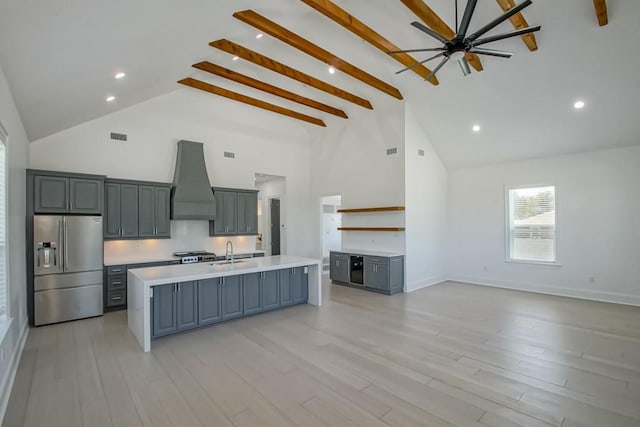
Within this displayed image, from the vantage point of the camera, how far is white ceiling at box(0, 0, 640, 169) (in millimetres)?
2455

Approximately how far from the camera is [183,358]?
336cm

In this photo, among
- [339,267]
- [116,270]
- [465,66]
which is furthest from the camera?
[339,267]

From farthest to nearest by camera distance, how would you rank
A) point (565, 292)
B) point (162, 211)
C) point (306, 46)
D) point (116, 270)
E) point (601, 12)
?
point (565, 292)
point (162, 211)
point (116, 270)
point (306, 46)
point (601, 12)

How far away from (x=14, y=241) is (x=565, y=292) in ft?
28.0

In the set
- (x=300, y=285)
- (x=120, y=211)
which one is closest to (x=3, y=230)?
(x=120, y=211)

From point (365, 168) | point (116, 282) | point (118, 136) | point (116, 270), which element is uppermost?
point (118, 136)

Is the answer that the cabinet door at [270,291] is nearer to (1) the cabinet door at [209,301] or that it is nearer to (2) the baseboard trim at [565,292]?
(1) the cabinet door at [209,301]

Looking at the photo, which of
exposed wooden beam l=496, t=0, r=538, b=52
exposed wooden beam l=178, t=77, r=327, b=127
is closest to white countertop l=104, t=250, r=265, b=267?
exposed wooden beam l=178, t=77, r=327, b=127

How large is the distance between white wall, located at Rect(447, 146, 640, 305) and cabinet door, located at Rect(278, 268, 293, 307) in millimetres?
4490

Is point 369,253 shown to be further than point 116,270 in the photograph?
Yes

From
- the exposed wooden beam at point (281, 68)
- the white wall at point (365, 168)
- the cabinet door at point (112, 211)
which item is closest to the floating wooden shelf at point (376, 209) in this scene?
the white wall at point (365, 168)

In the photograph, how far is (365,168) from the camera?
7.25 meters

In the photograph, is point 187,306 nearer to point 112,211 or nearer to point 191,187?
point 112,211

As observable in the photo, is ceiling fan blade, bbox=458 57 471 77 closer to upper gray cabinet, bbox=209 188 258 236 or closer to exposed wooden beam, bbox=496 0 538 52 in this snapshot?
exposed wooden beam, bbox=496 0 538 52
